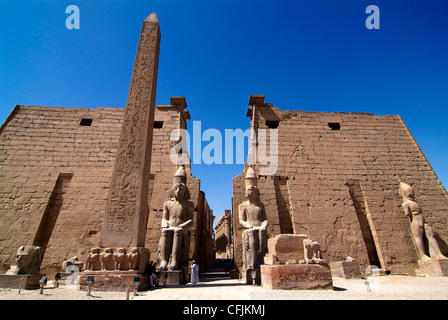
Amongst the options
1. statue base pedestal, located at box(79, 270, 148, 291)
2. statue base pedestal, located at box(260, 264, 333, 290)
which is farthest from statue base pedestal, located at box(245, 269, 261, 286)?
statue base pedestal, located at box(79, 270, 148, 291)

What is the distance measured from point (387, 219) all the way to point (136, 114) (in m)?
8.06

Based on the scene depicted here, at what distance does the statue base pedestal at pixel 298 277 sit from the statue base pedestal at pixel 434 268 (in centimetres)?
499

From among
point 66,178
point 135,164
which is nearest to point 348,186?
point 135,164

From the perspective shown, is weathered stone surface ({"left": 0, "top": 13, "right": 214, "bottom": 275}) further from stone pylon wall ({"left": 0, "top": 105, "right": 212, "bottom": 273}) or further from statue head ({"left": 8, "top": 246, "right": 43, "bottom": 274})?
statue head ({"left": 8, "top": 246, "right": 43, "bottom": 274})

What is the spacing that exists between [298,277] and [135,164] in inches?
129

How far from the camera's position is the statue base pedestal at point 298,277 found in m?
3.73

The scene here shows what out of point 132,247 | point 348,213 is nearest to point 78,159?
point 132,247

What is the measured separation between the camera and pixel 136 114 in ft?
16.1

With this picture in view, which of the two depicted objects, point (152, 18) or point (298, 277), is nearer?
point (298, 277)

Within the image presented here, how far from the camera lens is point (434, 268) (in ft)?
22.0

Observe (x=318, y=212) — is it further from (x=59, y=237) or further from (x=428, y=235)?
(x=59, y=237)

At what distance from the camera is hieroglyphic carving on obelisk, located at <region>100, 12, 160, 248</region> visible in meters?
4.13

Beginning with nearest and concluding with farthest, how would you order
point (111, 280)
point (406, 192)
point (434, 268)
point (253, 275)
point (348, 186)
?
point (111, 280)
point (253, 275)
point (434, 268)
point (406, 192)
point (348, 186)

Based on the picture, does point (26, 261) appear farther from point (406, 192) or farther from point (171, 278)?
point (406, 192)
